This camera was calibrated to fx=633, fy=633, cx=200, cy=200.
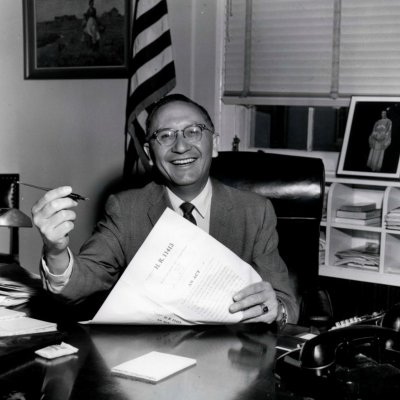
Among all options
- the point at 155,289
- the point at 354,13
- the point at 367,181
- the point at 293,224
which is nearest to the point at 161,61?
the point at 354,13

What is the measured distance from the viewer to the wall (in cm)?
372

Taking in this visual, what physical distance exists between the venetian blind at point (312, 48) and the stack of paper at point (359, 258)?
780 mm

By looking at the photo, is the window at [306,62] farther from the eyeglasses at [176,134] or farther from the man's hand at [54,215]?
the man's hand at [54,215]

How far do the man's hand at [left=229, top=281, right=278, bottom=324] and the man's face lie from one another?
0.47m

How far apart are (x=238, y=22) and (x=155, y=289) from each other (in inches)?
92.4

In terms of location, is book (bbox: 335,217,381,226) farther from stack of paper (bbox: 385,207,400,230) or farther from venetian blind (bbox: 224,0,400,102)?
venetian blind (bbox: 224,0,400,102)

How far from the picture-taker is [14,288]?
165 centimetres

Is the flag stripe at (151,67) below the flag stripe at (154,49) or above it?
below

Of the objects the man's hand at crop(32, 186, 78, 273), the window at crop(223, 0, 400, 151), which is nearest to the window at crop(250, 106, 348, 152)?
the window at crop(223, 0, 400, 151)

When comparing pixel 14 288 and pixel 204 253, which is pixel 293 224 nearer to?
pixel 204 253

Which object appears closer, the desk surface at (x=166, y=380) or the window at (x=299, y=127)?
the desk surface at (x=166, y=380)

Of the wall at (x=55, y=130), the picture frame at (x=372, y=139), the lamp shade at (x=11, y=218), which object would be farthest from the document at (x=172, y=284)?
the wall at (x=55, y=130)

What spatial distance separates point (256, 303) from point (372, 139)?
72.6 inches

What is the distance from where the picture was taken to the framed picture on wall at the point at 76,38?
3619 millimetres
